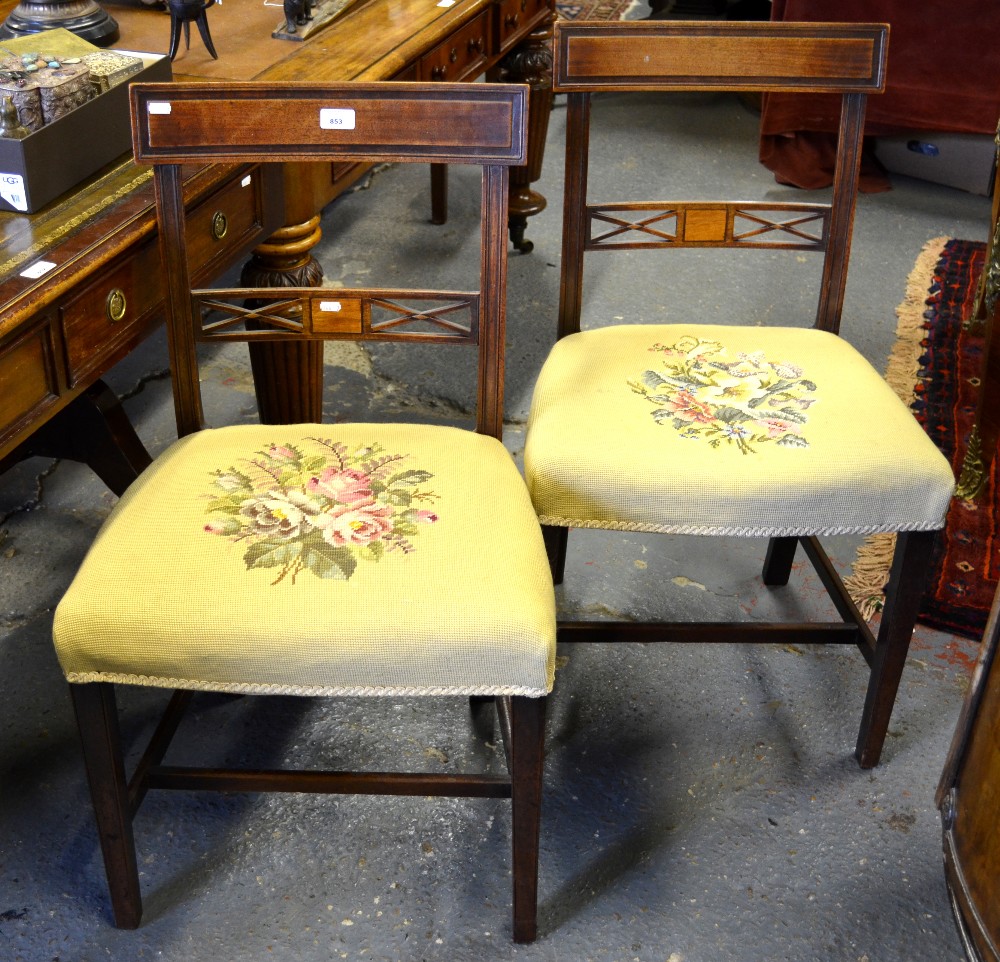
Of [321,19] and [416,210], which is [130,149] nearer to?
[321,19]

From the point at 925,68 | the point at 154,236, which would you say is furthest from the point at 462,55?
the point at 925,68

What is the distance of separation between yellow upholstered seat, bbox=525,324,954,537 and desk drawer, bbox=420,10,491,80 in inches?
32.2

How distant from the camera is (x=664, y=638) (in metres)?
1.70

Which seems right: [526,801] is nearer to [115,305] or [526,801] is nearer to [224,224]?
[115,305]

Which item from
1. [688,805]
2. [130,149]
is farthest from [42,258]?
[688,805]

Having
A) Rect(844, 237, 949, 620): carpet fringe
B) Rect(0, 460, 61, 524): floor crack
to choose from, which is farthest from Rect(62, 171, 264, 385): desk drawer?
Rect(844, 237, 949, 620): carpet fringe

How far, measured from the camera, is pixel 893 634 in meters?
1.64

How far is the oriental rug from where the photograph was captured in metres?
2.12

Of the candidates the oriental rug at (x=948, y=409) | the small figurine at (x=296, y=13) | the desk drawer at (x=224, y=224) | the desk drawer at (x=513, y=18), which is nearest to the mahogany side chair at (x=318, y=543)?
the desk drawer at (x=224, y=224)

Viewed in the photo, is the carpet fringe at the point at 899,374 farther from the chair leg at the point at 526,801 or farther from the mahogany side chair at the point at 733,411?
the chair leg at the point at 526,801

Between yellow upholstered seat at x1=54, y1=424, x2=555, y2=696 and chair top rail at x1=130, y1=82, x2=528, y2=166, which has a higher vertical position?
chair top rail at x1=130, y1=82, x2=528, y2=166

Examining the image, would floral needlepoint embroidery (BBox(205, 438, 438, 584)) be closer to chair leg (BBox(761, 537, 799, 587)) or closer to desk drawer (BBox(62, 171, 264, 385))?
desk drawer (BBox(62, 171, 264, 385))

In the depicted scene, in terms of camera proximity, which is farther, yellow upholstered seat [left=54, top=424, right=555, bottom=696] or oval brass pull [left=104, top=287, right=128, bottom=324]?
oval brass pull [left=104, top=287, right=128, bottom=324]

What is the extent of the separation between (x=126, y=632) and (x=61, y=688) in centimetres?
72
